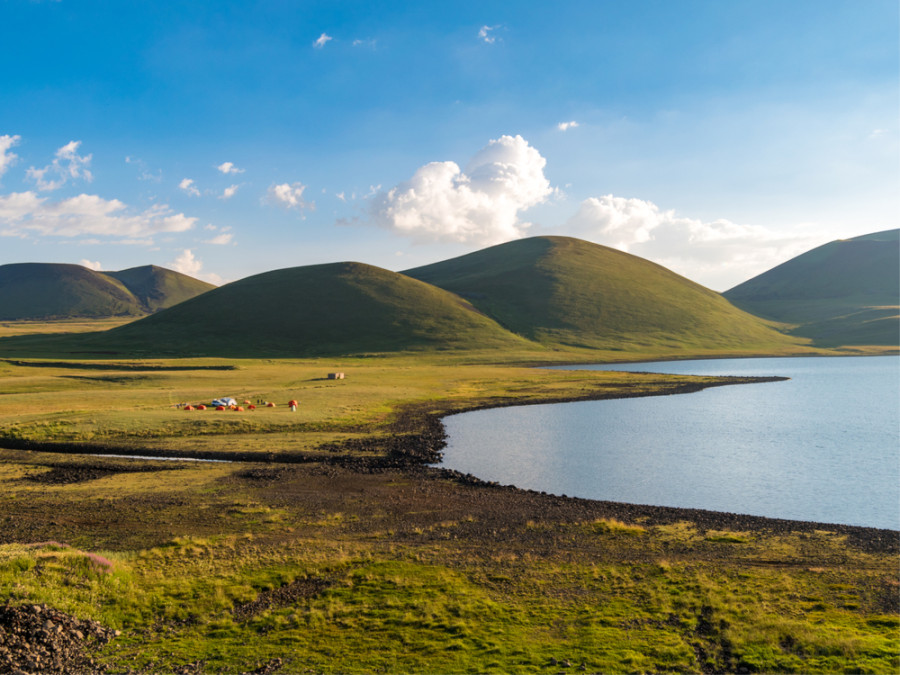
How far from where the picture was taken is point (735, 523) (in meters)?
32.7

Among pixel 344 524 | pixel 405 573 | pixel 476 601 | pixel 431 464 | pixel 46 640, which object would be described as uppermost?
pixel 46 640

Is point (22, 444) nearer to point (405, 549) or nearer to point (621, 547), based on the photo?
point (405, 549)

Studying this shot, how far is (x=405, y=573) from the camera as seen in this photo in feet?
78.1

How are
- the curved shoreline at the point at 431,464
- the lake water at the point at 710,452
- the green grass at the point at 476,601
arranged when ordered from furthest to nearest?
1. the lake water at the point at 710,452
2. the curved shoreline at the point at 431,464
3. the green grass at the point at 476,601

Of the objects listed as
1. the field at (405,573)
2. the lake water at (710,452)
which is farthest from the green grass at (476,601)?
the lake water at (710,452)

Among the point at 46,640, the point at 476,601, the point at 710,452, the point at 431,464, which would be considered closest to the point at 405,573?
the point at 476,601

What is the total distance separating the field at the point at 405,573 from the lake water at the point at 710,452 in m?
5.99

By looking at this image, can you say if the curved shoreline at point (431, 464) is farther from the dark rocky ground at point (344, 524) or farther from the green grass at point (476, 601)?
the green grass at point (476, 601)

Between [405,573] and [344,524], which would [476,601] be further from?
[344,524]

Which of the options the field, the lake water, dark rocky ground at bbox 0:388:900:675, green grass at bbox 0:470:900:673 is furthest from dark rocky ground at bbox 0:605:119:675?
the lake water

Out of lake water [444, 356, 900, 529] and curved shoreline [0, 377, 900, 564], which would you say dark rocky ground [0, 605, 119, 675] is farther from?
lake water [444, 356, 900, 529]

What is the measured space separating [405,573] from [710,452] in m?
40.8

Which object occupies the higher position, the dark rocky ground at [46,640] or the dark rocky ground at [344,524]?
the dark rocky ground at [46,640]

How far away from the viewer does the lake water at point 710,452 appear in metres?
39.6
